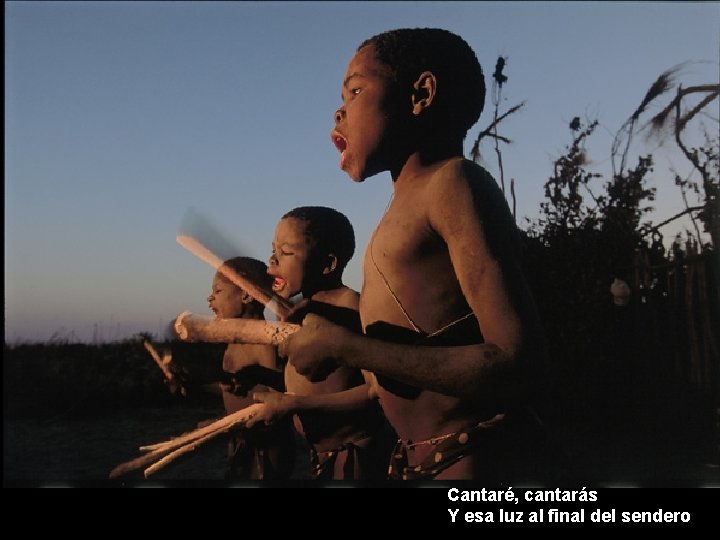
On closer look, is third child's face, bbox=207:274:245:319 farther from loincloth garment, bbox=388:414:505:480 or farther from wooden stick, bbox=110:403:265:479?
loincloth garment, bbox=388:414:505:480

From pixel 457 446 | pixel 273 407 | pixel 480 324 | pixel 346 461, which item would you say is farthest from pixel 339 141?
pixel 346 461

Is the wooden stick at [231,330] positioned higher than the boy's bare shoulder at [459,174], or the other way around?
the boy's bare shoulder at [459,174]

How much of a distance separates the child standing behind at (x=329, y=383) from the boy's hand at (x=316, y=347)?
3.40 feet

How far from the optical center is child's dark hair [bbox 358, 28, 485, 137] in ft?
6.29

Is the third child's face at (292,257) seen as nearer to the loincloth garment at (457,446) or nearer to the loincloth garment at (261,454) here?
the loincloth garment at (261,454)

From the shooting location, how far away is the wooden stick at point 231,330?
6.79 ft

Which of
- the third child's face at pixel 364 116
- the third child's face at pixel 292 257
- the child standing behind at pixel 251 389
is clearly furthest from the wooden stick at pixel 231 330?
the child standing behind at pixel 251 389

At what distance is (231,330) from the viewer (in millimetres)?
2238

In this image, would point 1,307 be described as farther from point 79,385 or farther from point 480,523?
point 79,385

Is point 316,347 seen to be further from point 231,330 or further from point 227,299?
point 227,299

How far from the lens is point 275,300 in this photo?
7.15ft

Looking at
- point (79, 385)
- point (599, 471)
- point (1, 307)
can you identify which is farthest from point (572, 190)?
point (79, 385)

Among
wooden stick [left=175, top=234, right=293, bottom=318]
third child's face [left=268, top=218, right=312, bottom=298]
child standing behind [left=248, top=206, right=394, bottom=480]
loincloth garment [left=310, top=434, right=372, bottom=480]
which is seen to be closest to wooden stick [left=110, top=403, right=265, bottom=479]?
child standing behind [left=248, top=206, right=394, bottom=480]

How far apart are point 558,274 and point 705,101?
10.4 feet
